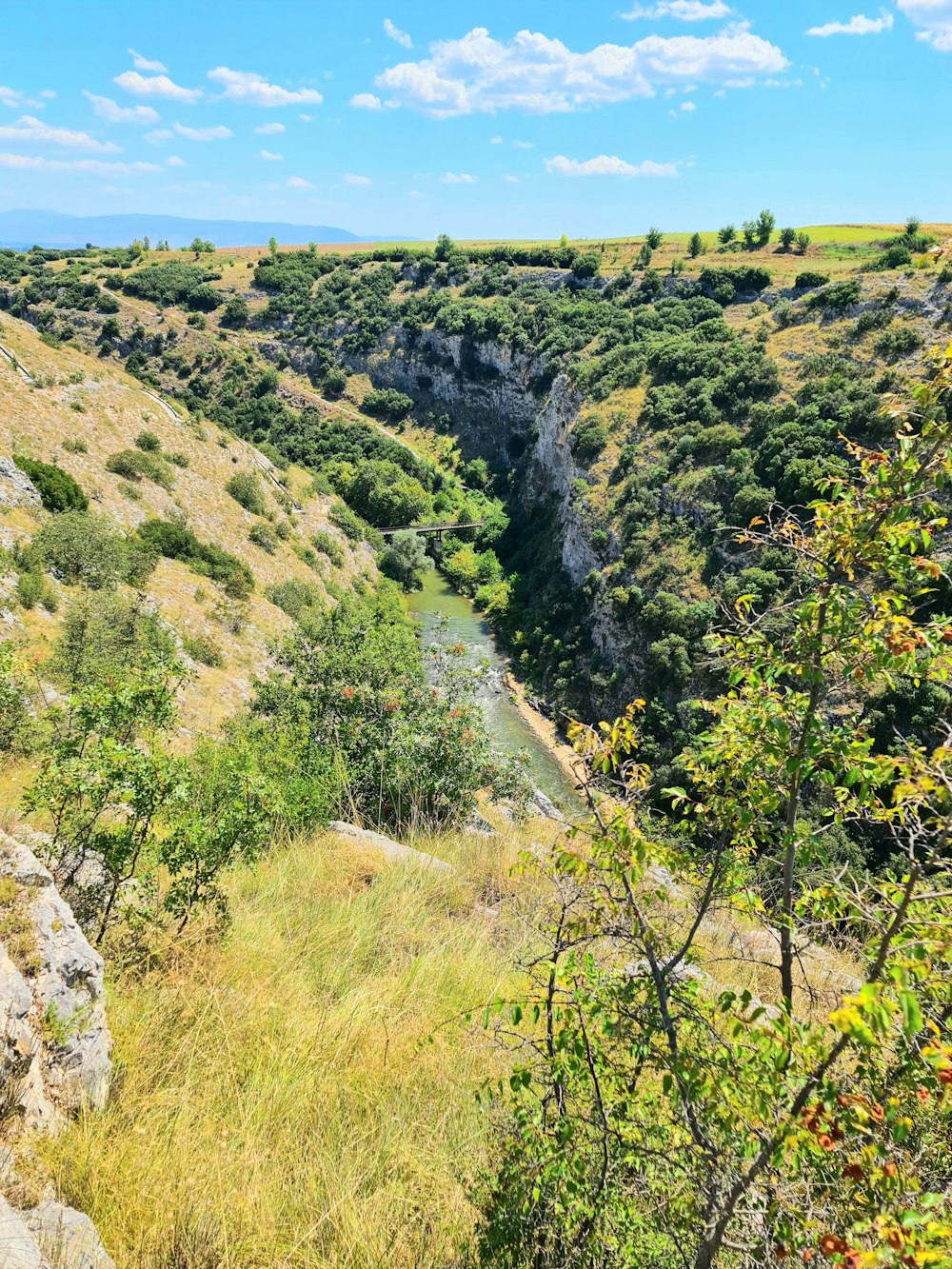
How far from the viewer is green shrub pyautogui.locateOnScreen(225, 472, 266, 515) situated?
42.0m

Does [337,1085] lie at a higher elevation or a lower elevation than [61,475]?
lower

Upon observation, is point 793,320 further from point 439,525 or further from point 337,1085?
point 337,1085

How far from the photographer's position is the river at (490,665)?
111 ft

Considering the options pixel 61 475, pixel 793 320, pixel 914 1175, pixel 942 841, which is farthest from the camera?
pixel 793 320

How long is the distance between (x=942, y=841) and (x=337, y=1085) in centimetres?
368

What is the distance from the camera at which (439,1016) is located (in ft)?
15.3

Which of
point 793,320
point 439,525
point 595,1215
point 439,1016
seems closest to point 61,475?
point 439,1016

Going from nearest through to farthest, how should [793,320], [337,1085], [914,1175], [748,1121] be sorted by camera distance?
[748,1121] < [914,1175] < [337,1085] < [793,320]

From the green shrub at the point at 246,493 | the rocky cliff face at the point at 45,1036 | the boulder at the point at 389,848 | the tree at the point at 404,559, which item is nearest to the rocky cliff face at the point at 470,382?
the tree at the point at 404,559

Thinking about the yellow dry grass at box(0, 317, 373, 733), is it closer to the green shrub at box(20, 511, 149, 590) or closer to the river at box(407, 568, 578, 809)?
the green shrub at box(20, 511, 149, 590)

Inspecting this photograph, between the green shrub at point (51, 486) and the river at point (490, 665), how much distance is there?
60.4 ft

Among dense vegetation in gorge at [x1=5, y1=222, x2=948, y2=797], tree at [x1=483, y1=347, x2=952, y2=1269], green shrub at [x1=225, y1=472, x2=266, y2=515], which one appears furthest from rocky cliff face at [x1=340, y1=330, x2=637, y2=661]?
tree at [x1=483, y1=347, x2=952, y2=1269]

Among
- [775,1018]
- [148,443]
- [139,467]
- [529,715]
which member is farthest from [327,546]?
[775,1018]

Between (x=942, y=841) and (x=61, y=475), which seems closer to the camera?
(x=942, y=841)
